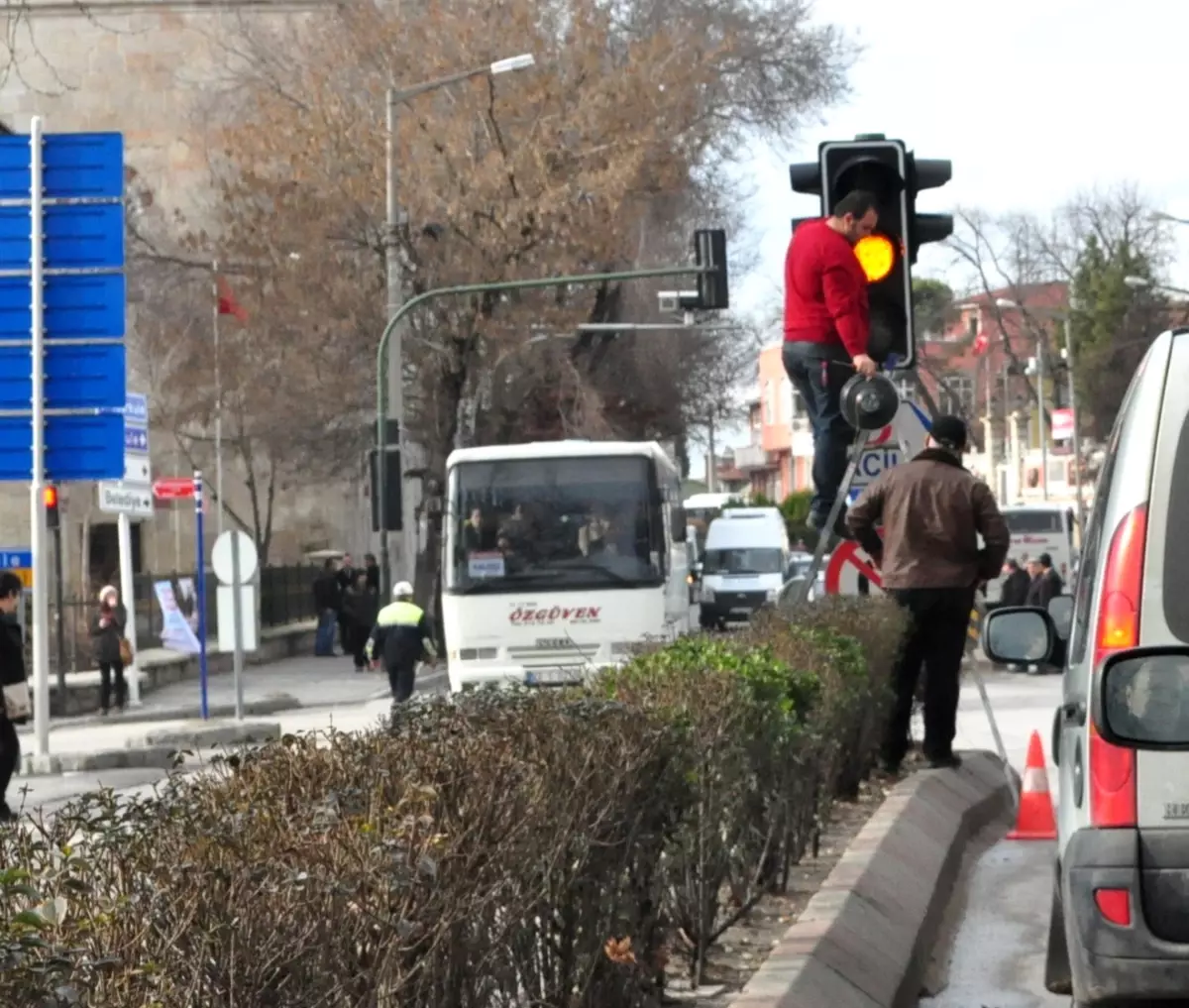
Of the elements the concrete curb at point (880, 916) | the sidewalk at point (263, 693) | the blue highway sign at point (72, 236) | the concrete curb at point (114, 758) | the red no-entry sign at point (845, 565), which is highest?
the blue highway sign at point (72, 236)

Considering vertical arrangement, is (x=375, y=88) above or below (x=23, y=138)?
above

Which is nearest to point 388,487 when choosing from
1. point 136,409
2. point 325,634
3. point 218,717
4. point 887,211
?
point 136,409

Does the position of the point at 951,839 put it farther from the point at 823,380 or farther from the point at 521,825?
the point at 521,825

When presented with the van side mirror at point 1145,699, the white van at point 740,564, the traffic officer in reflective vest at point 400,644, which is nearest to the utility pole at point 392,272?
the traffic officer in reflective vest at point 400,644

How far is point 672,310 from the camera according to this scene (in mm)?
44531

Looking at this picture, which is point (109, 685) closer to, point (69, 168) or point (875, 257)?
point (69, 168)

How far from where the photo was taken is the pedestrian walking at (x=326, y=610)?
47.6 m

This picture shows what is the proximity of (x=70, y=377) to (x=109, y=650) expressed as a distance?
8890mm

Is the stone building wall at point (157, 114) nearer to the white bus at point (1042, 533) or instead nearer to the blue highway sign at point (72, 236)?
the white bus at point (1042, 533)

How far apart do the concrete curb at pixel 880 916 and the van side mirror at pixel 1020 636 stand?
38.1 inches

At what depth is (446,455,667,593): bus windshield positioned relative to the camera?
89.4 feet

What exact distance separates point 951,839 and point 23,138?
14.8 metres

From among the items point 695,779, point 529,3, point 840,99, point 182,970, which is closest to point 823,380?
point 695,779

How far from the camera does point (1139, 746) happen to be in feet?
14.9
